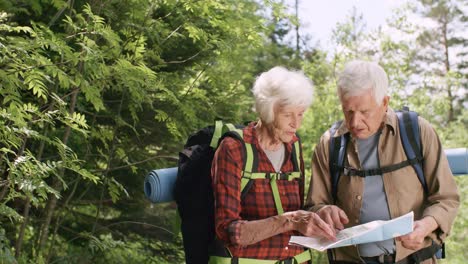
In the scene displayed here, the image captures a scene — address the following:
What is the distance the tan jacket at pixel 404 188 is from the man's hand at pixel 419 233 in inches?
1.3

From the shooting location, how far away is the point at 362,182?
302 cm

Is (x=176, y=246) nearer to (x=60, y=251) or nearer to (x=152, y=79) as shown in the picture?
(x=60, y=251)

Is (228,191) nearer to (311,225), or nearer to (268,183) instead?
(268,183)

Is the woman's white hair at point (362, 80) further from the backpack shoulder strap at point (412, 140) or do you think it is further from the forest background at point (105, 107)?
the forest background at point (105, 107)

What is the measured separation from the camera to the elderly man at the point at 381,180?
2.93 metres

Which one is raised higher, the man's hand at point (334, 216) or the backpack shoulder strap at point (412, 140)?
the backpack shoulder strap at point (412, 140)

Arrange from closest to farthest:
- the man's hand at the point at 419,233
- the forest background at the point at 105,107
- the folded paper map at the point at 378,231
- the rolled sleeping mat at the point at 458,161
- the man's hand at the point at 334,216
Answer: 1. the folded paper map at the point at 378,231
2. the man's hand at the point at 419,233
3. the man's hand at the point at 334,216
4. the rolled sleeping mat at the point at 458,161
5. the forest background at the point at 105,107

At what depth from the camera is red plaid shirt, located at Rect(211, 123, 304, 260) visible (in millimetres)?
2887

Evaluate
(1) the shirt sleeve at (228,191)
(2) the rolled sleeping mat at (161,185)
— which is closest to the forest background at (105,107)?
(2) the rolled sleeping mat at (161,185)

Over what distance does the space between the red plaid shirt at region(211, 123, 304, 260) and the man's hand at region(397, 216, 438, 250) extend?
513 millimetres

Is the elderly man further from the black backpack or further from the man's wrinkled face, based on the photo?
the black backpack

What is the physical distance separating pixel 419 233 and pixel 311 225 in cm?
44

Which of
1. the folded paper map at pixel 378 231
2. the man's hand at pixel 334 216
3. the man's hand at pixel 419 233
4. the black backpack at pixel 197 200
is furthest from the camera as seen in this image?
the black backpack at pixel 197 200

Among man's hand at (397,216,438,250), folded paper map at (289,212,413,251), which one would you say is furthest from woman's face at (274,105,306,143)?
man's hand at (397,216,438,250)
